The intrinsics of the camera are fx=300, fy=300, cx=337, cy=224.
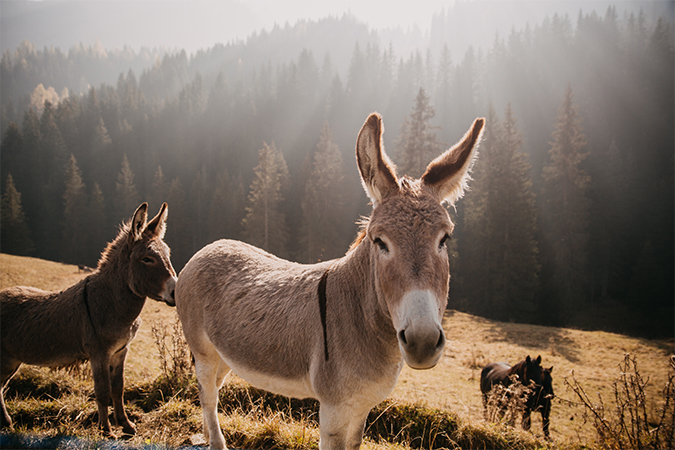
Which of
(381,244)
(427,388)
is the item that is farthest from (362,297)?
(427,388)

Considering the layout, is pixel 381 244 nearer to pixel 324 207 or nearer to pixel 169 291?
pixel 169 291

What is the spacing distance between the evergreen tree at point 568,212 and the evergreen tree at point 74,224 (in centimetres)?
5095

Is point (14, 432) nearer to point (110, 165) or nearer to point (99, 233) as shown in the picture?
point (99, 233)

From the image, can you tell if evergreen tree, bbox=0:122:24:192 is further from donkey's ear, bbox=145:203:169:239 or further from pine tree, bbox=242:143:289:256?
donkey's ear, bbox=145:203:169:239

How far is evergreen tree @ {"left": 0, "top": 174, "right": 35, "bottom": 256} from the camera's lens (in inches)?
1230

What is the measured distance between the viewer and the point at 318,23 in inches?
4449

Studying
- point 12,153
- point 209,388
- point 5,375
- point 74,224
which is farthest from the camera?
point 12,153

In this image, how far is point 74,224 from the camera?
37.8 m

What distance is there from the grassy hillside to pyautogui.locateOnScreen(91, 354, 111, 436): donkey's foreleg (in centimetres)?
21

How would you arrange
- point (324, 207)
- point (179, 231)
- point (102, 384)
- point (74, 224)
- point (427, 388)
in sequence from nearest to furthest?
1. point (102, 384)
2. point (427, 388)
3. point (324, 207)
4. point (179, 231)
5. point (74, 224)

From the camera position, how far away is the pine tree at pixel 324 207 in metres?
28.8

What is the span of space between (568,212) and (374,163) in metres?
29.3

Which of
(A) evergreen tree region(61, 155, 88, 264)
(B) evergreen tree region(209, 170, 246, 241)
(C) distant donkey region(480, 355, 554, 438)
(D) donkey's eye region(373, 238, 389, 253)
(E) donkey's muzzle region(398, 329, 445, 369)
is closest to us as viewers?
(E) donkey's muzzle region(398, 329, 445, 369)

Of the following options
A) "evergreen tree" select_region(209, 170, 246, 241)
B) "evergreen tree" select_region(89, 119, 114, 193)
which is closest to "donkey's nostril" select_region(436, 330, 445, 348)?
"evergreen tree" select_region(209, 170, 246, 241)
